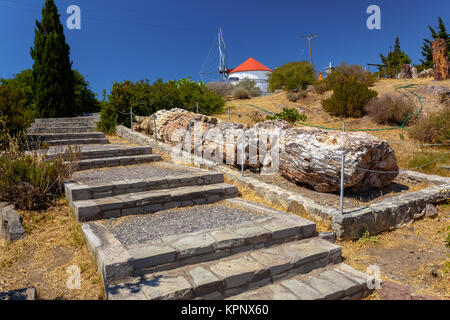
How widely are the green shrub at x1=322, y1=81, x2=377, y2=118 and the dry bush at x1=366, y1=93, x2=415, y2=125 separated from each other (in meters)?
0.78

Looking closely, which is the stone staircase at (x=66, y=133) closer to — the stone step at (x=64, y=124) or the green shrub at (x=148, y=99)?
the stone step at (x=64, y=124)

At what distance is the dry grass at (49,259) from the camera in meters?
2.89

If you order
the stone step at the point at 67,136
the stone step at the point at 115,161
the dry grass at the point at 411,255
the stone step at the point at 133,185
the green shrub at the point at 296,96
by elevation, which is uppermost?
the green shrub at the point at 296,96

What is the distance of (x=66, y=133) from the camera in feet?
32.8

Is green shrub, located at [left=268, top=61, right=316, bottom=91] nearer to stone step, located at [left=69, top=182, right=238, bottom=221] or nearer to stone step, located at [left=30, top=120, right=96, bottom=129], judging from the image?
stone step, located at [left=30, top=120, right=96, bottom=129]

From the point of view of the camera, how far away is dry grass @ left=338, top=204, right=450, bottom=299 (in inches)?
129

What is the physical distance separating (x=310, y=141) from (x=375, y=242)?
181 centimetres

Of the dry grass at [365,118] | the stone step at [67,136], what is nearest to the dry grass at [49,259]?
the stone step at [67,136]

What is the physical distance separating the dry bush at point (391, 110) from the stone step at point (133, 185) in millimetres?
9117

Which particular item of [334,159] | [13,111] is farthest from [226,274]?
[13,111]

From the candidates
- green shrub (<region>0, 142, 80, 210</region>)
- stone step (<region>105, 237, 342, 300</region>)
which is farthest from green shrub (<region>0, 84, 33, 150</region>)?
stone step (<region>105, 237, 342, 300</region>)

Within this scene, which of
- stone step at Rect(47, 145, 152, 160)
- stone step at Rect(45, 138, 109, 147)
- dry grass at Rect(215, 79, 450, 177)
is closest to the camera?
stone step at Rect(47, 145, 152, 160)
